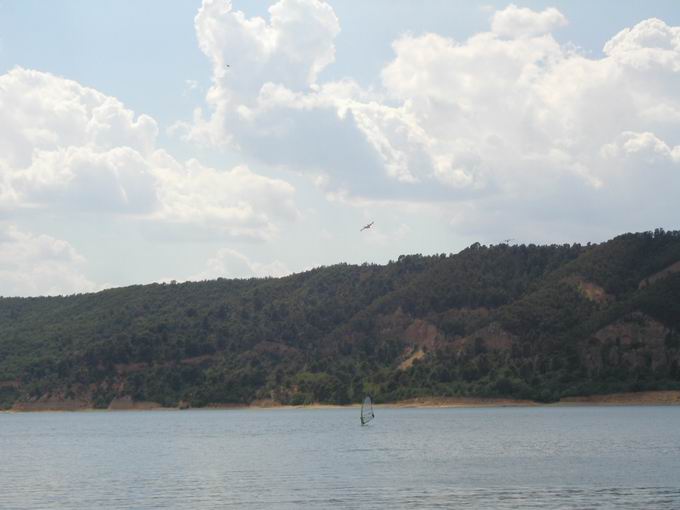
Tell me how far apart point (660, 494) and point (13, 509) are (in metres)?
43.4

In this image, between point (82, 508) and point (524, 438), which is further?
point (524, 438)

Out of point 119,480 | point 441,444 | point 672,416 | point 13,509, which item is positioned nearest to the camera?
point 13,509

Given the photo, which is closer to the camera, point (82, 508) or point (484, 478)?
point (82, 508)

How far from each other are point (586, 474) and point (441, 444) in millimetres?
41333

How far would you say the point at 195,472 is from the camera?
A: 97.7 metres

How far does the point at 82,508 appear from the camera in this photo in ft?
241

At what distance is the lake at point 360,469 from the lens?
7462 cm

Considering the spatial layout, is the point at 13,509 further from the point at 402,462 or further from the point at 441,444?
the point at 441,444

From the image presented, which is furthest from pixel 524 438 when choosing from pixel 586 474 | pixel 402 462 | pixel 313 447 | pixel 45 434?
pixel 45 434

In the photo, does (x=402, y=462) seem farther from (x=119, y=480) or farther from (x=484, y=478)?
(x=119, y=480)

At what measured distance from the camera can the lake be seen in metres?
74.6

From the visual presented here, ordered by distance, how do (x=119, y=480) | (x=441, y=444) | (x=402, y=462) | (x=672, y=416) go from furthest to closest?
(x=672, y=416), (x=441, y=444), (x=402, y=462), (x=119, y=480)

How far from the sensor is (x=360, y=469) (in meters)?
96.8

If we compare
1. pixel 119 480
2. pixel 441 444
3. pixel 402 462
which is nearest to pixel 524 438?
pixel 441 444
